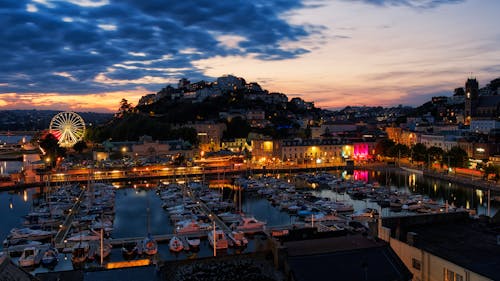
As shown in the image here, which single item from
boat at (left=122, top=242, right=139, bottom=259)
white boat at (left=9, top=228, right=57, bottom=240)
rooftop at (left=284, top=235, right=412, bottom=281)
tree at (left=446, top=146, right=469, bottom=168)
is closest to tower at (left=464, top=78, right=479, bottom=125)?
tree at (left=446, top=146, right=469, bottom=168)

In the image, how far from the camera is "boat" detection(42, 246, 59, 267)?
1861 cm

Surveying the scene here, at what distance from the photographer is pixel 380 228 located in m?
11.2

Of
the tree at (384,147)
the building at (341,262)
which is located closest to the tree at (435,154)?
the tree at (384,147)

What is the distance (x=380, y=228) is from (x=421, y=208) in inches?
722

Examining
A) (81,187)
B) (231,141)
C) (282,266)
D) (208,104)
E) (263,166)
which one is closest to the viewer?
(282,266)

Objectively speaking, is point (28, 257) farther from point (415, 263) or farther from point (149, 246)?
point (415, 263)

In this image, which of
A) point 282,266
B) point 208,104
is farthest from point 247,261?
point 208,104

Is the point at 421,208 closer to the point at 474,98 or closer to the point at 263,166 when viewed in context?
the point at 263,166

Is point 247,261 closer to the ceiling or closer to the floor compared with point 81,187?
closer to the ceiling

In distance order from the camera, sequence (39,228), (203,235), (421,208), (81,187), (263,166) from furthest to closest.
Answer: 1. (263,166)
2. (81,187)
3. (421,208)
4. (39,228)
5. (203,235)

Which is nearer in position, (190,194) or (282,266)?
(282,266)

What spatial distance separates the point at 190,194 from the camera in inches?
1323

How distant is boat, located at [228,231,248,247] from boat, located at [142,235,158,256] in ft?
10.9

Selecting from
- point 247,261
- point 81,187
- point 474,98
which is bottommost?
point 81,187
